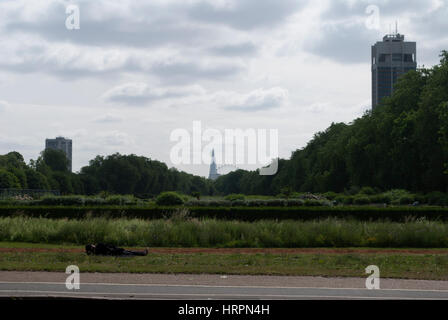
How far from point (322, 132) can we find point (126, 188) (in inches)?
2114

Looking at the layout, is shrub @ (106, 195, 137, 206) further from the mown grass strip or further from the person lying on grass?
the person lying on grass

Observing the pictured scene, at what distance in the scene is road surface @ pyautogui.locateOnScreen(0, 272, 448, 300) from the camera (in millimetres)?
9539

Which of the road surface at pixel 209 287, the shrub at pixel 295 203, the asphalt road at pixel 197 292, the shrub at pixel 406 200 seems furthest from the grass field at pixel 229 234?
the shrub at pixel 406 200

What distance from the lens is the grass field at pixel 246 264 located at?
13.1 m

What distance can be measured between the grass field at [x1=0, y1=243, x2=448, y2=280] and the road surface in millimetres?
718

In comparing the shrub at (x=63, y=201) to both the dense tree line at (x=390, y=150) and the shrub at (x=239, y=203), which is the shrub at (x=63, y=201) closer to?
the shrub at (x=239, y=203)

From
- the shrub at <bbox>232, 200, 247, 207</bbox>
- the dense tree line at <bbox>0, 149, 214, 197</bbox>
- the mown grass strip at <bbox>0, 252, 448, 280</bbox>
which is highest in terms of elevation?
the dense tree line at <bbox>0, 149, 214, 197</bbox>

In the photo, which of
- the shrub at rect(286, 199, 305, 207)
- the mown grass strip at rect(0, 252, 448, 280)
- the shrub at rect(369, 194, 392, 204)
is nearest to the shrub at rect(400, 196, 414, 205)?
the shrub at rect(369, 194, 392, 204)

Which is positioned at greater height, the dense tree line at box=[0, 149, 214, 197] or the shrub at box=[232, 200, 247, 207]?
the dense tree line at box=[0, 149, 214, 197]

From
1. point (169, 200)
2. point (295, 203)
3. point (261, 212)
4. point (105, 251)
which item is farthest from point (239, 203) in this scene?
point (105, 251)

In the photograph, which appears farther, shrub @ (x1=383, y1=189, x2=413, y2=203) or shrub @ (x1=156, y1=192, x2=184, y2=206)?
shrub @ (x1=383, y1=189, x2=413, y2=203)

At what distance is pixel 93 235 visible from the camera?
22.0 meters

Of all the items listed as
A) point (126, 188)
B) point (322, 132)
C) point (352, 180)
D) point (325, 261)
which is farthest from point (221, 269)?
point (126, 188)
